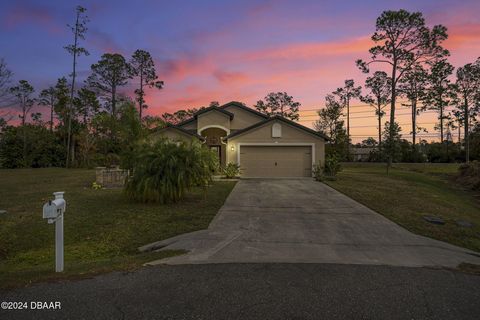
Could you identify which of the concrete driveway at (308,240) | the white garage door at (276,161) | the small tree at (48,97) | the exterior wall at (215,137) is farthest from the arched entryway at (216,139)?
the small tree at (48,97)

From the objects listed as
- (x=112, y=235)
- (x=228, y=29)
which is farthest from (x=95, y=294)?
(x=228, y=29)

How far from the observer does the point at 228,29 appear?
610 inches

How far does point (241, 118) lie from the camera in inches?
951

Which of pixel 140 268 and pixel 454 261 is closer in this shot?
pixel 140 268

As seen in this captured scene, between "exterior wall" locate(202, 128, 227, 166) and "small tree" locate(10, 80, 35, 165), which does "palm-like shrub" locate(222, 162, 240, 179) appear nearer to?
"exterior wall" locate(202, 128, 227, 166)

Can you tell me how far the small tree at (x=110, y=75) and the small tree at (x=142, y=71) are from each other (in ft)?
3.57

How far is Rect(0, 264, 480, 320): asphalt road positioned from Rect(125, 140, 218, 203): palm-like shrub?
5338mm

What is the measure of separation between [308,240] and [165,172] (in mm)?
5516

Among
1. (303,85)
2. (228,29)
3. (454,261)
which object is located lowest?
(454,261)

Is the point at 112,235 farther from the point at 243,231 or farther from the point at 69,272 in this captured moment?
the point at 243,231

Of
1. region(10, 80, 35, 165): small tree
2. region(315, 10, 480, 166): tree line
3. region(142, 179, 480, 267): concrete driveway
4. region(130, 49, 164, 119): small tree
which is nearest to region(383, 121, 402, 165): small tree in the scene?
region(315, 10, 480, 166): tree line

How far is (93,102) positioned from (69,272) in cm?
3823

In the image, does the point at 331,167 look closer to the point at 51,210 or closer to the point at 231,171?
the point at 231,171

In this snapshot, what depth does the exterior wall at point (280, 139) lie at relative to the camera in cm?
1789
